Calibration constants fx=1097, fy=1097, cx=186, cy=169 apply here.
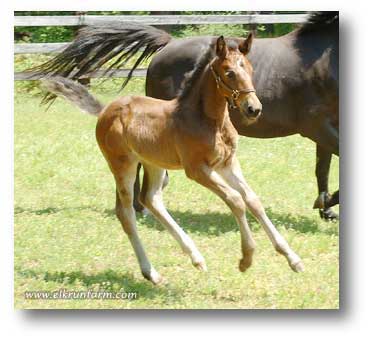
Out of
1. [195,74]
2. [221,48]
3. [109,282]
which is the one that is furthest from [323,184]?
[109,282]

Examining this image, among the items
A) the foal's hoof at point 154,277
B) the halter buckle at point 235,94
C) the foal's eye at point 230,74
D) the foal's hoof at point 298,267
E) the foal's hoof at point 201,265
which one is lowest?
the foal's hoof at point 154,277

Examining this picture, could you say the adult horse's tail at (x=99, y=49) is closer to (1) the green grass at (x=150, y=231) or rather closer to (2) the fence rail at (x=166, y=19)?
(2) the fence rail at (x=166, y=19)

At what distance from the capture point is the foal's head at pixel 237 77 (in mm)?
5988

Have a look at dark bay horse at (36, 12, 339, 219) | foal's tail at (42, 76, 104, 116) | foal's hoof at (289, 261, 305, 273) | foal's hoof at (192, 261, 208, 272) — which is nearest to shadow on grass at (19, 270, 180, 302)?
foal's hoof at (192, 261, 208, 272)

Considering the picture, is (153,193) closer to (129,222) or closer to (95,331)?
(129,222)

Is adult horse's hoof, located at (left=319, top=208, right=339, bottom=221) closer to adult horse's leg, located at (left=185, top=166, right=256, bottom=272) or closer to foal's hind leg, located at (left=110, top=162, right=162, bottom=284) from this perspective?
adult horse's leg, located at (left=185, top=166, right=256, bottom=272)

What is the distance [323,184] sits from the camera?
23.8 feet

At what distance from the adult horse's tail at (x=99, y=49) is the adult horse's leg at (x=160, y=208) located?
0.82m

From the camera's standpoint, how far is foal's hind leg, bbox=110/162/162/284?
6449 millimetres

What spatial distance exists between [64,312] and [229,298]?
94 cm

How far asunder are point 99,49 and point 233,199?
1698 millimetres

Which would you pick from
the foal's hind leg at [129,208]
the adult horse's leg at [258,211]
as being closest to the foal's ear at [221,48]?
the adult horse's leg at [258,211]

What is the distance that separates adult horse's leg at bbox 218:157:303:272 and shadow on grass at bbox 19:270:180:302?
0.64 metres
